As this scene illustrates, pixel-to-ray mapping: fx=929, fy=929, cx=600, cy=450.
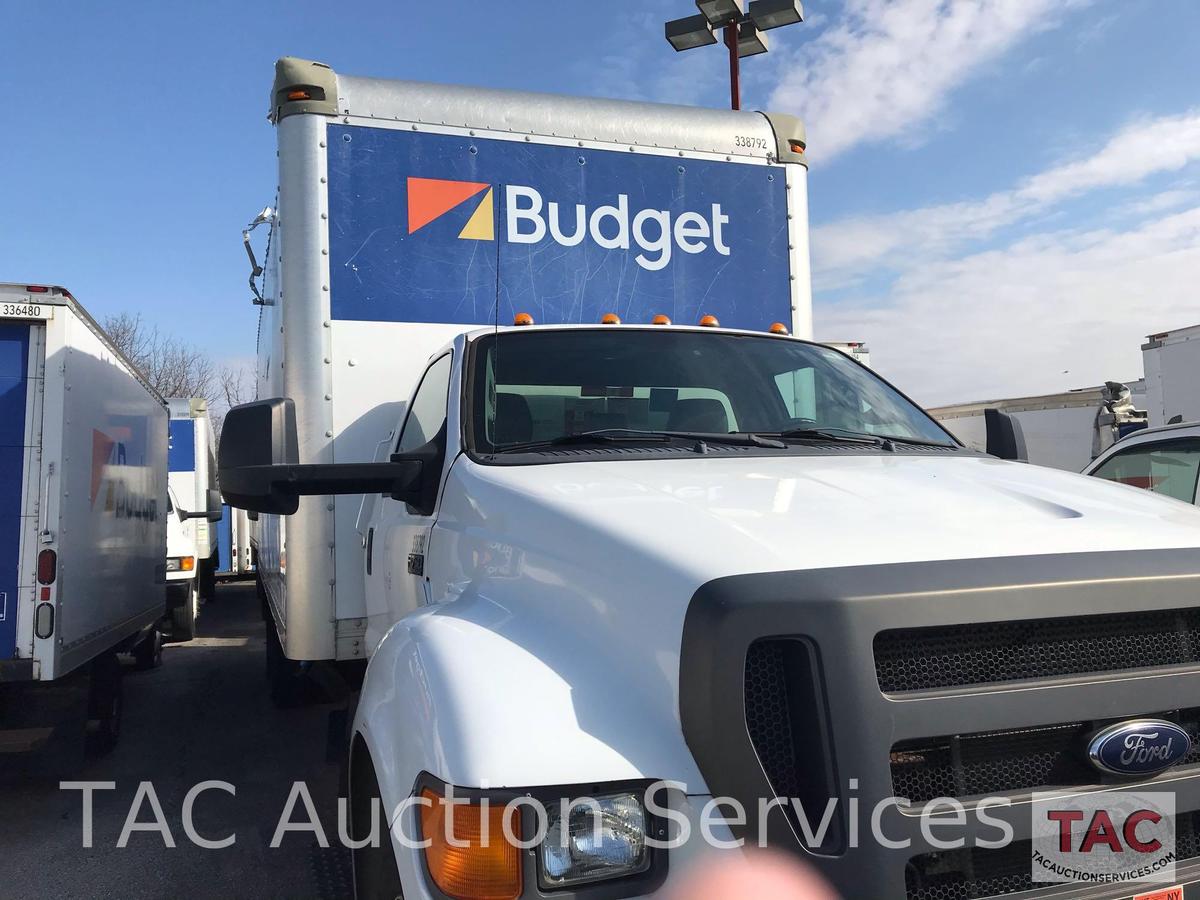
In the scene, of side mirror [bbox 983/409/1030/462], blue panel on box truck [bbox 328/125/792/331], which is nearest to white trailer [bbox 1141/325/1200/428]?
blue panel on box truck [bbox 328/125/792/331]

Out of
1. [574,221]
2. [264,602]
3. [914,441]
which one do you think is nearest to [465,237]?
[574,221]

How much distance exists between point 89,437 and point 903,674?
5.87 meters

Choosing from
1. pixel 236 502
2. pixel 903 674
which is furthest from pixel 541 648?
pixel 236 502

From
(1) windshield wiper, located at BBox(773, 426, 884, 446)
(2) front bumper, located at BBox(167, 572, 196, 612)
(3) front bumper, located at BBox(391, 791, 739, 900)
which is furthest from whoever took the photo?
(2) front bumper, located at BBox(167, 572, 196, 612)

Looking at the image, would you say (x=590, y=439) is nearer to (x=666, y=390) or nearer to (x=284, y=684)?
(x=666, y=390)

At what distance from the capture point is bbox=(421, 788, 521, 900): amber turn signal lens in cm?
158

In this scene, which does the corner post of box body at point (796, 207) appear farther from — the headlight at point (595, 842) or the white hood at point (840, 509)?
the headlight at point (595, 842)

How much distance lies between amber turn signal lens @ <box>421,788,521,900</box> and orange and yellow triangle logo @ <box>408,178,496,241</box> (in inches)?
131

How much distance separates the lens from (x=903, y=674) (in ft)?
5.54

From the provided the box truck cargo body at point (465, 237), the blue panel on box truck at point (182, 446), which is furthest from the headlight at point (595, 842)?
the blue panel on box truck at point (182, 446)

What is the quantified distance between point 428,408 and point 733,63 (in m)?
7.22

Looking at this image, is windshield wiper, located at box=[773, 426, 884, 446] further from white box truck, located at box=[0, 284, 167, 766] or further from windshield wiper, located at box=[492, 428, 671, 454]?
white box truck, located at box=[0, 284, 167, 766]

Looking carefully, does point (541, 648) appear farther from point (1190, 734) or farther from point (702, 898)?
point (1190, 734)

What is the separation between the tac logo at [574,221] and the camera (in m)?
4.55
